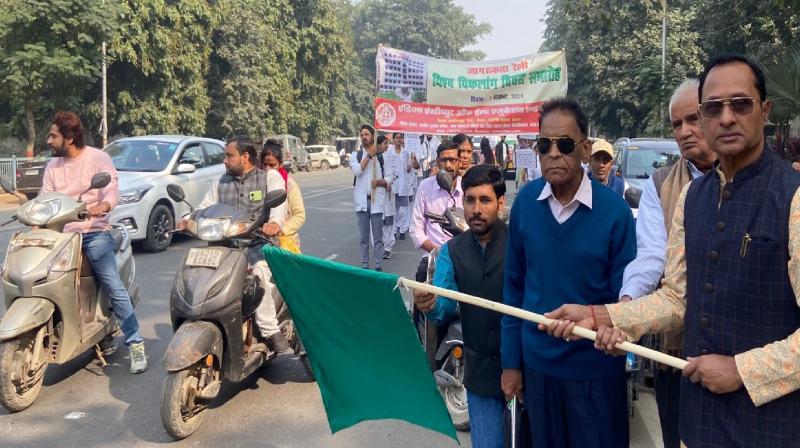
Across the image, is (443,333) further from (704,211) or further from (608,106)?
(608,106)

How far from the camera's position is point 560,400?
2568 mm

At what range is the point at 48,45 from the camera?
21.0 m

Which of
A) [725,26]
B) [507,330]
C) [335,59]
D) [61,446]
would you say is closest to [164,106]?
[335,59]

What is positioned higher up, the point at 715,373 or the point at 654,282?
the point at 654,282

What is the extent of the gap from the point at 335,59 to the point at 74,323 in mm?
40594

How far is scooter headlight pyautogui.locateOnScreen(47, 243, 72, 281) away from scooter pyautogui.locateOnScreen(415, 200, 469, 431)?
95.3 inches

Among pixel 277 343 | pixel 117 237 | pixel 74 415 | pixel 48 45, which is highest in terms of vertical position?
pixel 48 45

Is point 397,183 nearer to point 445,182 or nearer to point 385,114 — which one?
point 385,114

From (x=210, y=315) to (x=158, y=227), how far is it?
7.21 m

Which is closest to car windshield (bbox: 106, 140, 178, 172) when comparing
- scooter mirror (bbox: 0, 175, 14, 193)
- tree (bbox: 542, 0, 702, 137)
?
scooter mirror (bbox: 0, 175, 14, 193)

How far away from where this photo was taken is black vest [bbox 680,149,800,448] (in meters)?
1.82

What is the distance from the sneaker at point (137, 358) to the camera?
5383mm

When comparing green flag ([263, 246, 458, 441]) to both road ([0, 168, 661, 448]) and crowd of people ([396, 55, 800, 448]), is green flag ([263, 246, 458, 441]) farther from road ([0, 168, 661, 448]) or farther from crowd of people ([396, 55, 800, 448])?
road ([0, 168, 661, 448])

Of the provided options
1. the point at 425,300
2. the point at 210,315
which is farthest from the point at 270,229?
the point at 425,300
